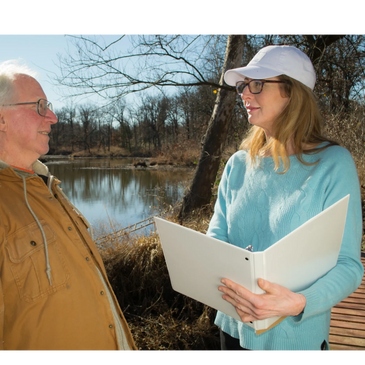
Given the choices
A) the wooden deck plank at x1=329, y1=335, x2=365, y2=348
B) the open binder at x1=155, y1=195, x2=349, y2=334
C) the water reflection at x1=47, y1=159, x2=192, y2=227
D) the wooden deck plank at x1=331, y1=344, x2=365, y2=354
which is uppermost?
the open binder at x1=155, y1=195, x2=349, y2=334

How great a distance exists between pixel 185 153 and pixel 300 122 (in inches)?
810

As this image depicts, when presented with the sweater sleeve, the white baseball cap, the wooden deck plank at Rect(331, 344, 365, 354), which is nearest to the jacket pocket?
the sweater sleeve

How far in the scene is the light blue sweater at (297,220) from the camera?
1267 millimetres

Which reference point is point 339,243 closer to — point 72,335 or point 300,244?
point 300,244

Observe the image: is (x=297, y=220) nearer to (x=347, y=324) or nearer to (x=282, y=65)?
(x=282, y=65)

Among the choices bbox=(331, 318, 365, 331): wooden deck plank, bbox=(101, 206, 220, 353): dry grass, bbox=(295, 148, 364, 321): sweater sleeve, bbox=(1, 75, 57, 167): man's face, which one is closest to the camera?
bbox=(295, 148, 364, 321): sweater sleeve

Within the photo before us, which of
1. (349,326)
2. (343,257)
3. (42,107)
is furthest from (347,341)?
(42,107)

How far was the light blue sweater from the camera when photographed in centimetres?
127

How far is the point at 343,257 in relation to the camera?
130 cm

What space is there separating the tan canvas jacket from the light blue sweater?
572 mm

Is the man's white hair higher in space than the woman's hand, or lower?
higher

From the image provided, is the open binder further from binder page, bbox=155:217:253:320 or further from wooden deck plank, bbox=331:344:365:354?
wooden deck plank, bbox=331:344:365:354

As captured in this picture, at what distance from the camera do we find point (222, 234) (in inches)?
66.2

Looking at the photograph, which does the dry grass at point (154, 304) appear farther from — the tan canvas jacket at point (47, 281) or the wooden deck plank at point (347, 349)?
the tan canvas jacket at point (47, 281)
